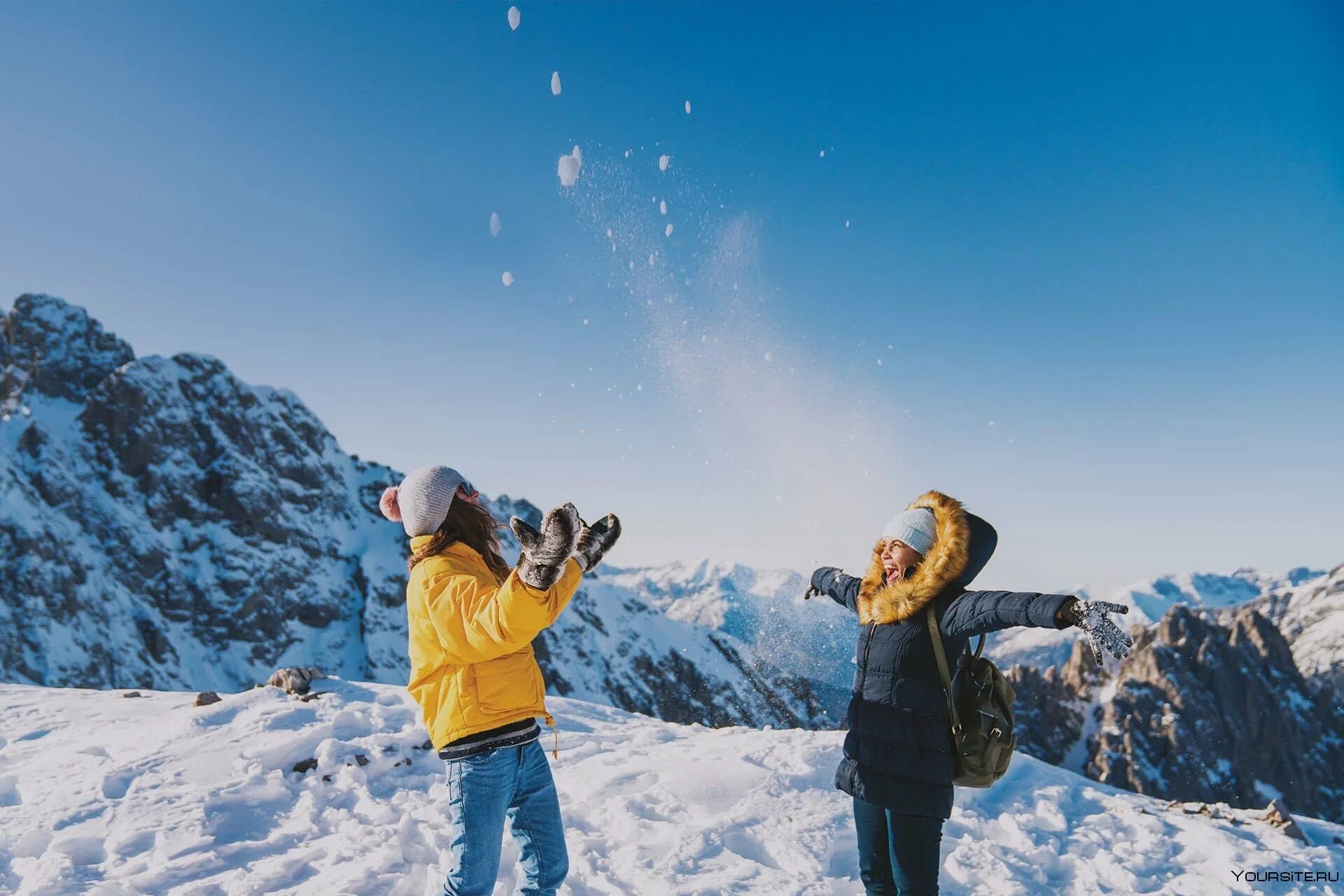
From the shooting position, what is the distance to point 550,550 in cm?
264

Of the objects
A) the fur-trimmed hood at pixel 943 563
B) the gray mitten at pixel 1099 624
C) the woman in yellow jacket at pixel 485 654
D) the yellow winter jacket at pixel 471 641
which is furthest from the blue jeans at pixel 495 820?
the gray mitten at pixel 1099 624

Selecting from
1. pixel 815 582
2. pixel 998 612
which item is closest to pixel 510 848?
pixel 815 582

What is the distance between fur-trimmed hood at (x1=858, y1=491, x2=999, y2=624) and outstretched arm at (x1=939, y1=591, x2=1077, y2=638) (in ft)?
0.43

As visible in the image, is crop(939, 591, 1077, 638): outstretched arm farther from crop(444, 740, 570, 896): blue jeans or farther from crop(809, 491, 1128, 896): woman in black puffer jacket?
crop(444, 740, 570, 896): blue jeans

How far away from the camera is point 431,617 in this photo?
3084 millimetres

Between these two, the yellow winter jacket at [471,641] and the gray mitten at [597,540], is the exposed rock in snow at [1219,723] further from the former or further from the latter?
the gray mitten at [597,540]

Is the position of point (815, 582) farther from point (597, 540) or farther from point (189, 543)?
point (189, 543)

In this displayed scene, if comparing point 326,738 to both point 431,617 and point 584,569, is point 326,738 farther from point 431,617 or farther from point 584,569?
point 584,569

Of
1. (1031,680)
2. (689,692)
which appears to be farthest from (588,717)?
(689,692)

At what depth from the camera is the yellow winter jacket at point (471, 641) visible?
109 inches

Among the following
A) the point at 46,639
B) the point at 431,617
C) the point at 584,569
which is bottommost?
the point at 46,639

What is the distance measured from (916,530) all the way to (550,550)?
7.54 feet

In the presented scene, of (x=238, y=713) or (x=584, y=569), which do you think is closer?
(x=584, y=569)

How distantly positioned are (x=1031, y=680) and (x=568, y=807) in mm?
112897
